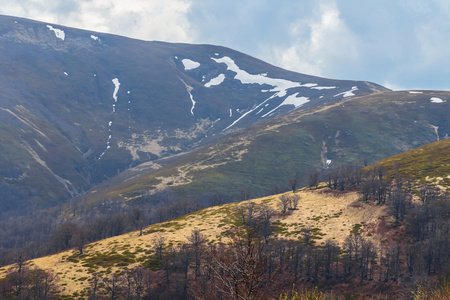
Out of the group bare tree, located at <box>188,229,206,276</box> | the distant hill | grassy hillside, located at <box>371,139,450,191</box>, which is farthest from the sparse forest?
grassy hillside, located at <box>371,139,450,191</box>

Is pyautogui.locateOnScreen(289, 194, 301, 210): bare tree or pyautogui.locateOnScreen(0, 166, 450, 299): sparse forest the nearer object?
pyautogui.locateOnScreen(0, 166, 450, 299): sparse forest

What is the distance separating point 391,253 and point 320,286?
1787cm

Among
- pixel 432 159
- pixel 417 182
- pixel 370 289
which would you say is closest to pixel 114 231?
pixel 370 289

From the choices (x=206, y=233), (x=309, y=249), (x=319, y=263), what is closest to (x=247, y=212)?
(x=206, y=233)

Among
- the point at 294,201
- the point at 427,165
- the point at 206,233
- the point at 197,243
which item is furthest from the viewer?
the point at 427,165

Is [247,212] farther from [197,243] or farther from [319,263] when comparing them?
[319,263]

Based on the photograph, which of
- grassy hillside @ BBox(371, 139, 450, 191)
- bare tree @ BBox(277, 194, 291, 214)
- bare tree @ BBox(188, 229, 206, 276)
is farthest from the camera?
bare tree @ BBox(277, 194, 291, 214)

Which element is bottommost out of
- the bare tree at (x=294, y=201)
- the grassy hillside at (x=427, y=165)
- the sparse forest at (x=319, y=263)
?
the sparse forest at (x=319, y=263)

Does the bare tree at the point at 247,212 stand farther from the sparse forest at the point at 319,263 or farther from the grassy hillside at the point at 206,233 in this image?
the sparse forest at the point at 319,263

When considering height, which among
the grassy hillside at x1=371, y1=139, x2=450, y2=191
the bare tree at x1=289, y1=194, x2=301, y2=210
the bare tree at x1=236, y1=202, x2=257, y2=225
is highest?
the grassy hillside at x1=371, y1=139, x2=450, y2=191

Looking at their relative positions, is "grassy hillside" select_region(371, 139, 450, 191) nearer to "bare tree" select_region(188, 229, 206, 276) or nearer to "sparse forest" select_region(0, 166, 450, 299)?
"sparse forest" select_region(0, 166, 450, 299)

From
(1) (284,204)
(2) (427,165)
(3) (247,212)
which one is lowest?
(3) (247,212)

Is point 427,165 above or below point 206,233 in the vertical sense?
above

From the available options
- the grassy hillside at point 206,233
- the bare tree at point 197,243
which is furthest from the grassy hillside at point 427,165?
the bare tree at point 197,243
